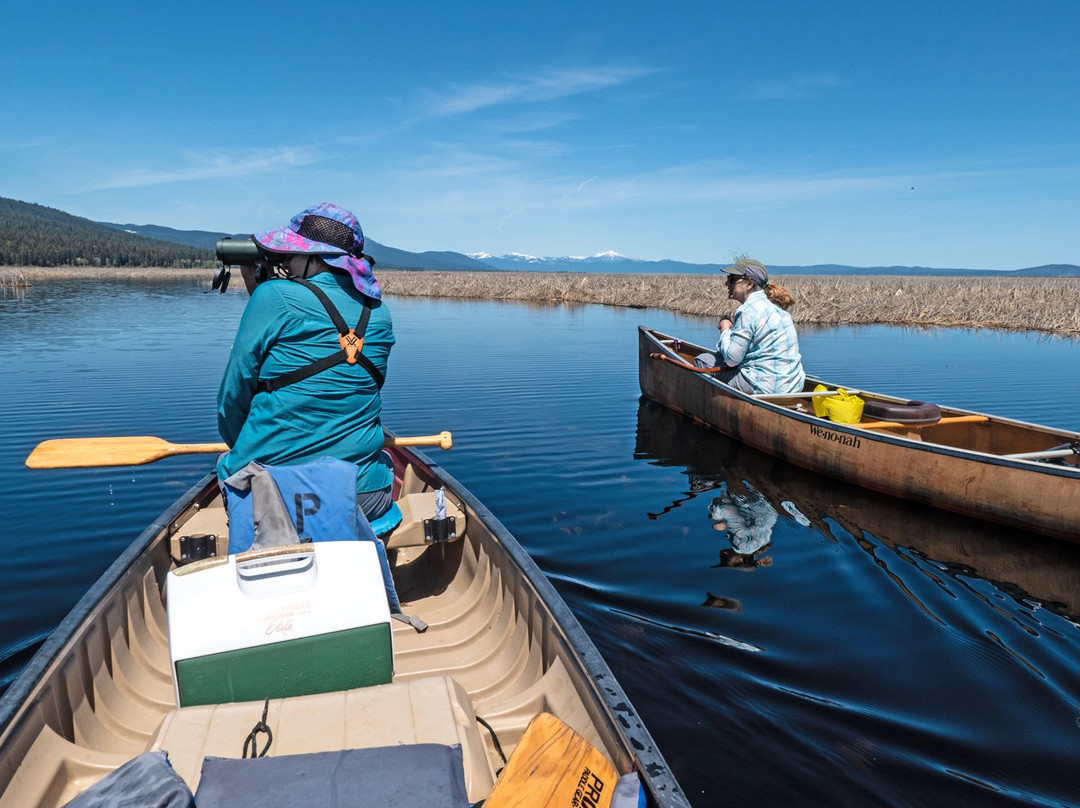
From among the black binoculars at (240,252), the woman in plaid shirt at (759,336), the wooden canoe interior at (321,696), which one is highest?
the black binoculars at (240,252)

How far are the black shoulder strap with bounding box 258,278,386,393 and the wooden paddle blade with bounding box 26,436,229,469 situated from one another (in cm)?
192

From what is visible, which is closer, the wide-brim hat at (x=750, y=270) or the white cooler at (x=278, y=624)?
the white cooler at (x=278, y=624)

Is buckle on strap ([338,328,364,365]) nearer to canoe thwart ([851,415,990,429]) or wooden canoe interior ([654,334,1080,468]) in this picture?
wooden canoe interior ([654,334,1080,468])

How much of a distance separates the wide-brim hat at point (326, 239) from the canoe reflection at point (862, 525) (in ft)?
12.8

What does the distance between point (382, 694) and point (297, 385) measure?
1.53m

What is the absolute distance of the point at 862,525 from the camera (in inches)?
306

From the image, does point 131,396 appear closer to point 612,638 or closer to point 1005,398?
point 612,638

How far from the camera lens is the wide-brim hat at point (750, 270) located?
10102mm

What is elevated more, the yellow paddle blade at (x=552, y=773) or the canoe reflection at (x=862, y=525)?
the yellow paddle blade at (x=552, y=773)

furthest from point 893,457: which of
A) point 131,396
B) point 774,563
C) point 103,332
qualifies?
point 103,332

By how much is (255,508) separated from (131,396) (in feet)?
38.8

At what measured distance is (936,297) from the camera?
1464 inches

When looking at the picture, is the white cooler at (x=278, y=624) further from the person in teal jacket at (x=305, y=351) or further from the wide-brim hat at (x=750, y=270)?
the wide-brim hat at (x=750, y=270)

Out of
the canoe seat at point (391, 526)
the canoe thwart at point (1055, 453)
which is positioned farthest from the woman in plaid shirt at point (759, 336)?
the canoe seat at point (391, 526)
